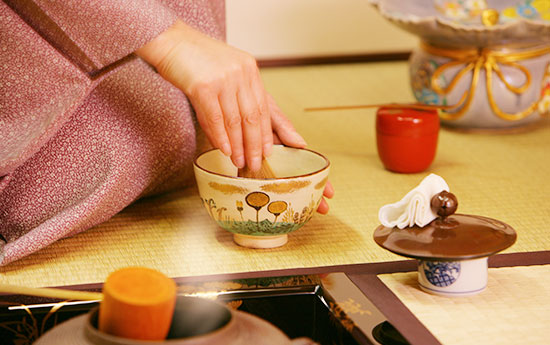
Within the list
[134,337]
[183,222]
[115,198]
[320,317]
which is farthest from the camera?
[183,222]

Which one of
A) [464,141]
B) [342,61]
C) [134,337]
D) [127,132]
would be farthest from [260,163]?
[342,61]

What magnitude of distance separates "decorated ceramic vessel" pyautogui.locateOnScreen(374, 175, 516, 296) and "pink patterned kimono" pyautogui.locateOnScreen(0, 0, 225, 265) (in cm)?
49

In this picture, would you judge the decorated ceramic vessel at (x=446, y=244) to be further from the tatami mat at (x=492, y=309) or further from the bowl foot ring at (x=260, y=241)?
the bowl foot ring at (x=260, y=241)

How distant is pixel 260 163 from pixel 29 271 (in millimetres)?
407

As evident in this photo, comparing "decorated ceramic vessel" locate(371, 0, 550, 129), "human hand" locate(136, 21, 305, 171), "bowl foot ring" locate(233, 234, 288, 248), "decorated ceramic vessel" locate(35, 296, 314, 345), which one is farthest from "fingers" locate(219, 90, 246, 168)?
"decorated ceramic vessel" locate(371, 0, 550, 129)

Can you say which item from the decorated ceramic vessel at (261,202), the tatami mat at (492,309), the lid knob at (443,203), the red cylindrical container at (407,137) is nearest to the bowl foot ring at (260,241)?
the decorated ceramic vessel at (261,202)

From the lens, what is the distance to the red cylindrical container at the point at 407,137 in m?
1.71

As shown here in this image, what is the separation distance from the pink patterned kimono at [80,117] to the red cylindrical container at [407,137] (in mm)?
464

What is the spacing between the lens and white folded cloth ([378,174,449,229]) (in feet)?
3.54

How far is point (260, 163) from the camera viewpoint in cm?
126

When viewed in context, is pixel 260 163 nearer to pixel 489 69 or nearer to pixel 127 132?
pixel 127 132

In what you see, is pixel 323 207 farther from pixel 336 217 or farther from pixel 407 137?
pixel 407 137

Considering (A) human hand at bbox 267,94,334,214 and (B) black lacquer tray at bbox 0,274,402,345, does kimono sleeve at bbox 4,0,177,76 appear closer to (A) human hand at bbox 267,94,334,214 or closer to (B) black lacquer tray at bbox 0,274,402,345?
(A) human hand at bbox 267,94,334,214

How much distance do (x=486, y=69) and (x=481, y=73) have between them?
2cm
